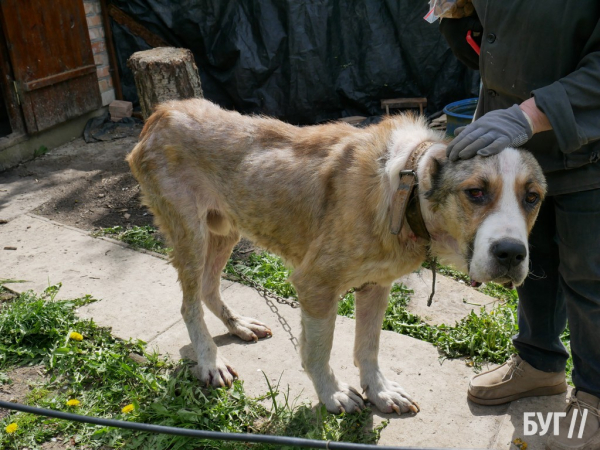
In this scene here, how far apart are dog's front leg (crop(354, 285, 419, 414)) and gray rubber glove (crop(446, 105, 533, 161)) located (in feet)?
3.96

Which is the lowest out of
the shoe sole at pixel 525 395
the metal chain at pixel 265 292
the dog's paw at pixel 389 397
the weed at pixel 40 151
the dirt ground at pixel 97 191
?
the shoe sole at pixel 525 395

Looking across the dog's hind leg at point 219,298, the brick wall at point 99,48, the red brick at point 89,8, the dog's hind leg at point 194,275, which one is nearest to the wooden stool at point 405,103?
the brick wall at point 99,48

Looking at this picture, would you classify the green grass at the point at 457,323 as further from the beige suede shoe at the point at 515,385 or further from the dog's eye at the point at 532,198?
the dog's eye at the point at 532,198

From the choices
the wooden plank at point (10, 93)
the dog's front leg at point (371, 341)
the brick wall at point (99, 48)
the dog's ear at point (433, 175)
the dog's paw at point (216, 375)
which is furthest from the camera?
the brick wall at point (99, 48)

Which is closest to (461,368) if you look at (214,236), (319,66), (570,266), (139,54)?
(570,266)

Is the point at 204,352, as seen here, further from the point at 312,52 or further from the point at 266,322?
the point at 312,52

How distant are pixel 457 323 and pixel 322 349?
1.26 meters

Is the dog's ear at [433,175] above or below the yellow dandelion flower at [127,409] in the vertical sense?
above

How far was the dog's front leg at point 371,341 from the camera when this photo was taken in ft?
11.6

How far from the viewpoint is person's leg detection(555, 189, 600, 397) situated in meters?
2.83

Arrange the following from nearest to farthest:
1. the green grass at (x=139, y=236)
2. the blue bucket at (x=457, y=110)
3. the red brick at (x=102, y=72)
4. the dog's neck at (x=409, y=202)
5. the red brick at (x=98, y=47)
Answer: the dog's neck at (x=409, y=202)
the green grass at (x=139, y=236)
the blue bucket at (x=457, y=110)
the red brick at (x=98, y=47)
the red brick at (x=102, y=72)

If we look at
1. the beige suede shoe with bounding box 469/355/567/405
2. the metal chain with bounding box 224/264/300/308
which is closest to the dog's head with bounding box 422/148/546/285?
the beige suede shoe with bounding box 469/355/567/405

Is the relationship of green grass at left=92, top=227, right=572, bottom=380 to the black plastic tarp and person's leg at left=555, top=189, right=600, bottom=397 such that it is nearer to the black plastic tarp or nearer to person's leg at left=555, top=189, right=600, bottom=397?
person's leg at left=555, top=189, right=600, bottom=397

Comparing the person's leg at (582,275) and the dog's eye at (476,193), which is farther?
the person's leg at (582,275)
